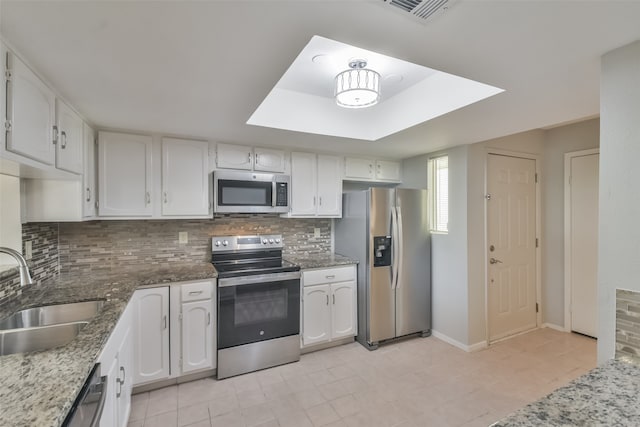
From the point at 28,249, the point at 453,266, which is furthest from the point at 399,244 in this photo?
the point at 28,249

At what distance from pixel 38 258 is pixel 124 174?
2.77 feet

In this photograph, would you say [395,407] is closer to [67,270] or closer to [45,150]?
[45,150]

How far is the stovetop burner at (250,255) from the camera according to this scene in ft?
9.07

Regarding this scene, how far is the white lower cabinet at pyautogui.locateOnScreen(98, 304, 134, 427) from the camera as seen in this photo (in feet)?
4.55

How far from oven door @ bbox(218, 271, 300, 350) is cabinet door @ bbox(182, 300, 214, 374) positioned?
0.09 meters

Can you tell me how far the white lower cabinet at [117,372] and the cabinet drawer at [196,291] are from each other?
447mm

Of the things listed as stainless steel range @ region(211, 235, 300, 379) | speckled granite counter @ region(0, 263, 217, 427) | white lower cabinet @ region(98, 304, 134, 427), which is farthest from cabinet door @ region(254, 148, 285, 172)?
white lower cabinet @ region(98, 304, 134, 427)

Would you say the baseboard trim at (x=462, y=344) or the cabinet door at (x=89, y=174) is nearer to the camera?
the cabinet door at (x=89, y=174)

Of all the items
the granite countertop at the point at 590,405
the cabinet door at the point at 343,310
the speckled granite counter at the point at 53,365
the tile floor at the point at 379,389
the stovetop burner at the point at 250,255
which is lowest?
the tile floor at the point at 379,389

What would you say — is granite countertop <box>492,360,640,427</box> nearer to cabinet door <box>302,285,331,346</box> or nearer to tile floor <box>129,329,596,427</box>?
tile floor <box>129,329,596,427</box>

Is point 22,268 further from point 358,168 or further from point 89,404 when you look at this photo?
point 358,168

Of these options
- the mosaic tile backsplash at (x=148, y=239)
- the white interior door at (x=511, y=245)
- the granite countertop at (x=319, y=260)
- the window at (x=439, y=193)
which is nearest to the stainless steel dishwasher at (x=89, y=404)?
the mosaic tile backsplash at (x=148, y=239)

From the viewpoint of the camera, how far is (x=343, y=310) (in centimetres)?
314

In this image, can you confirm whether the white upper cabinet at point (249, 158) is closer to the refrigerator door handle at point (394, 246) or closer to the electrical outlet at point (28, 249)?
the refrigerator door handle at point (394, 246)
